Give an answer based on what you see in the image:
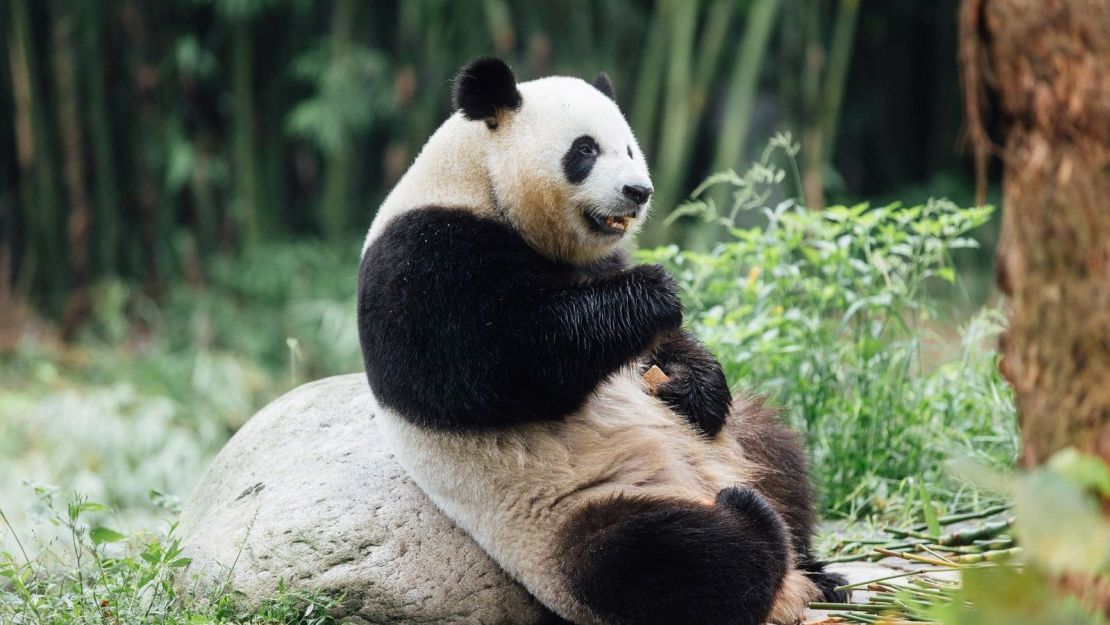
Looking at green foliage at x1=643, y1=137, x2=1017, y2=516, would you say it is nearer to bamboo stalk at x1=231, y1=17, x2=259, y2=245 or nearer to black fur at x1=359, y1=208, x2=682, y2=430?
black fur at x1=359, y1=208, x2=682, y2=430

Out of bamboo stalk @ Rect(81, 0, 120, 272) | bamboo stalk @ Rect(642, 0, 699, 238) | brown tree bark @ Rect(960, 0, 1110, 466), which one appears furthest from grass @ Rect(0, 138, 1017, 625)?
bamboo stalk @ Rect(642, 0, 699, 238)

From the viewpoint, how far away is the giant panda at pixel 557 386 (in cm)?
273

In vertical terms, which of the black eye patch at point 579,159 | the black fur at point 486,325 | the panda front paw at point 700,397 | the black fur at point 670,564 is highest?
the black eye patch at point 579,159

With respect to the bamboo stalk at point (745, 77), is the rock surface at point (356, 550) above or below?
below

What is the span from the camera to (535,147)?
121 inches

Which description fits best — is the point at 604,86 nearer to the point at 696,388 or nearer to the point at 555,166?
the point at 555,166

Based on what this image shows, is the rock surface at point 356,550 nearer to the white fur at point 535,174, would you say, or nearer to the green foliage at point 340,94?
the white fur at point 535,174

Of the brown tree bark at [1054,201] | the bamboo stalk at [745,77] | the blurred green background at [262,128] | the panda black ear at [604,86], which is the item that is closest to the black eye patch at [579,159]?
the panda black ear at [604,86]

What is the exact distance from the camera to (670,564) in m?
2.68

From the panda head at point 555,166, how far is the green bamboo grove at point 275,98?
4.74 meters

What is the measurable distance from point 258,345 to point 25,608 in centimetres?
507

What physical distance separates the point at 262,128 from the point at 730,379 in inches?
218

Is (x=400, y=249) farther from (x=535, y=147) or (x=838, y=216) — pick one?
(x=838, y=216)

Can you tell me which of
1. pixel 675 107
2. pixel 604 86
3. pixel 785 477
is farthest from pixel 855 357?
pixel 675 107
